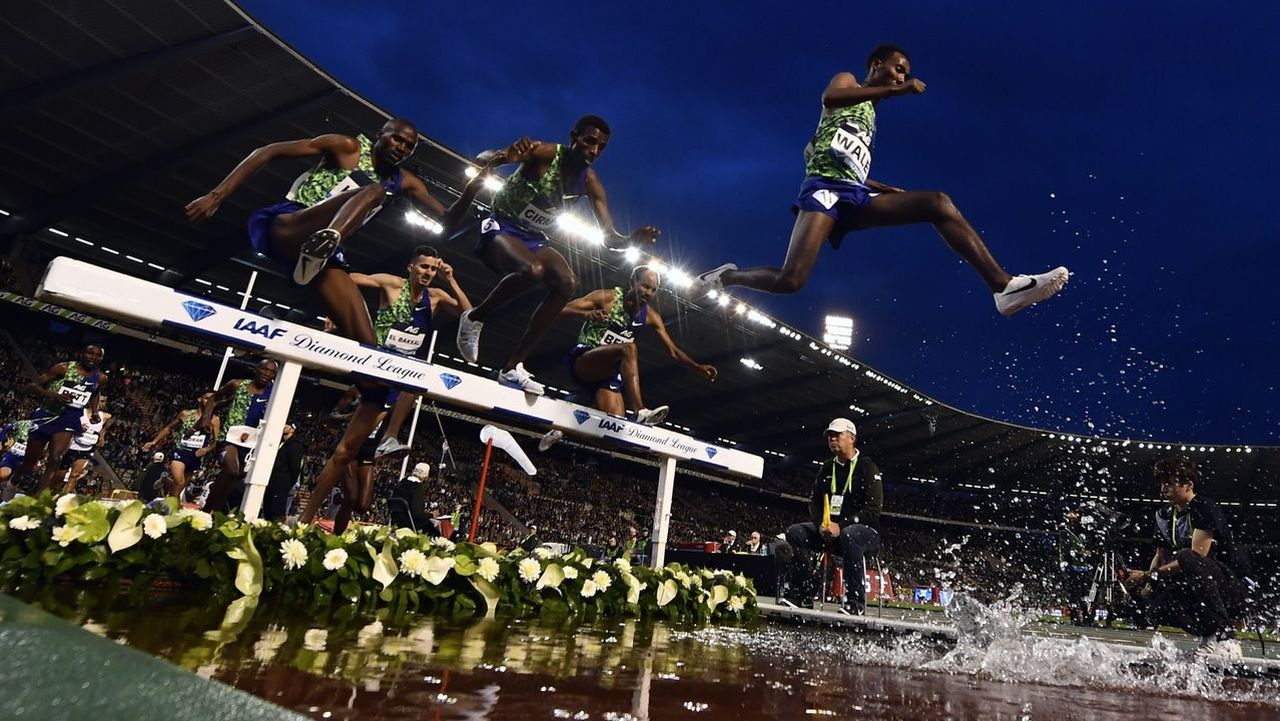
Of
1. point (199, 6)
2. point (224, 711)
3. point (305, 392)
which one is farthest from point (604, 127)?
point (305, 392)

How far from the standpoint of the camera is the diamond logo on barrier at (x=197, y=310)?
14.6 feet

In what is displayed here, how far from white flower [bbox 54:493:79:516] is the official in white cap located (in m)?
4.91

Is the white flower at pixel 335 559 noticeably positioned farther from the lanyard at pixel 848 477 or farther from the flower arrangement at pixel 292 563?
the lanyard at pixel 848 477

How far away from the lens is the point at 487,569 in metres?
3.77

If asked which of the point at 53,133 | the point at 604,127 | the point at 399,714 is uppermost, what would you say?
the point at 53,133

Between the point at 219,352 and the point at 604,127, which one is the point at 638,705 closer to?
the point at 604,127

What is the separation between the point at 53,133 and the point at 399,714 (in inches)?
732

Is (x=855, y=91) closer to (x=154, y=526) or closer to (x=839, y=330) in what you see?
(x=154, y=526)

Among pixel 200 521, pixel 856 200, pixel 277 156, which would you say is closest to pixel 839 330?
pixel 856 200

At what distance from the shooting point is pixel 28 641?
0.86 metres

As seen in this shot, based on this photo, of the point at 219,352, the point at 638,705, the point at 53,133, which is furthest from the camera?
the point at 219,352

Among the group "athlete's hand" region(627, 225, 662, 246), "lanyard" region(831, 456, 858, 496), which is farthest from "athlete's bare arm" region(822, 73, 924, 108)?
"lanyard" region(831, 456, 858, 496)

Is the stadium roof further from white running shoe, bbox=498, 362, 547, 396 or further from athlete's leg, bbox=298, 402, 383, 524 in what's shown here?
athlete's leg, bbox=298, 402, 383, 524

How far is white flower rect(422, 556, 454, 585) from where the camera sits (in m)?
3.68
